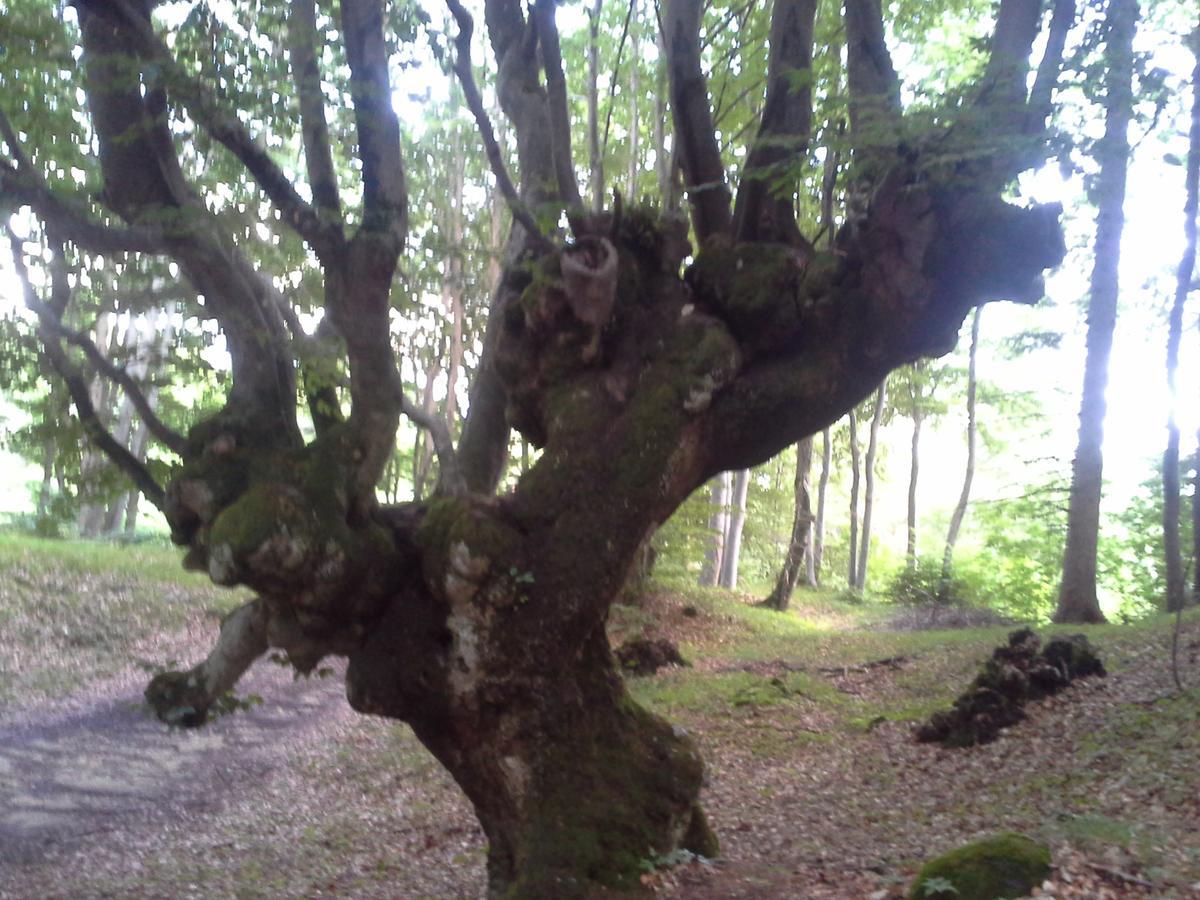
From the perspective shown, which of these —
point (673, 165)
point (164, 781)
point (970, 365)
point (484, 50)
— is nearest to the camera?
point (673, 165)

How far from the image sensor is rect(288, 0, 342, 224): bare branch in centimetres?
623

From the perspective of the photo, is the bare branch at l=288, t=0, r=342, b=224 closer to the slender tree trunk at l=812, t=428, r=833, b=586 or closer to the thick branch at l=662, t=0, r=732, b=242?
the thick branch at l=662, t=0, r=732, b=242

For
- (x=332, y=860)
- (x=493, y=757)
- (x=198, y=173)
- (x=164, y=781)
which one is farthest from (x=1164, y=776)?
(x=164, y=781)

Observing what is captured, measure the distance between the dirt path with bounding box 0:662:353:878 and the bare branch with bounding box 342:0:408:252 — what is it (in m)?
5.06

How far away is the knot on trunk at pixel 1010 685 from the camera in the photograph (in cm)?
856

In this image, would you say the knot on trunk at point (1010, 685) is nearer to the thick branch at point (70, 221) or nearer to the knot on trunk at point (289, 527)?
the knot on trunk at point (289, 527)

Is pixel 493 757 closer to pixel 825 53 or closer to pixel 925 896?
pixel 925 896

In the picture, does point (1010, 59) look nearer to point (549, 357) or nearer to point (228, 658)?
point (549, 357)

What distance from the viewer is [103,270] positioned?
9.41 metres

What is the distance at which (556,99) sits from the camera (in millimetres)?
6703

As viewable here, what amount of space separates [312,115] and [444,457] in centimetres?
232

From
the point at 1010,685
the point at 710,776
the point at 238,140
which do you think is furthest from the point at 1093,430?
the point at 238,140

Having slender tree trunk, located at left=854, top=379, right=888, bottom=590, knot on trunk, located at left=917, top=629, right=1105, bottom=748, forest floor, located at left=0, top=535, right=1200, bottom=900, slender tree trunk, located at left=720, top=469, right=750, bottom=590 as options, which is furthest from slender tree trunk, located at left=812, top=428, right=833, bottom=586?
knot on trunk, located at left=917, top=629, right=1105, bottom=748

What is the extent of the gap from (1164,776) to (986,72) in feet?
15.5
